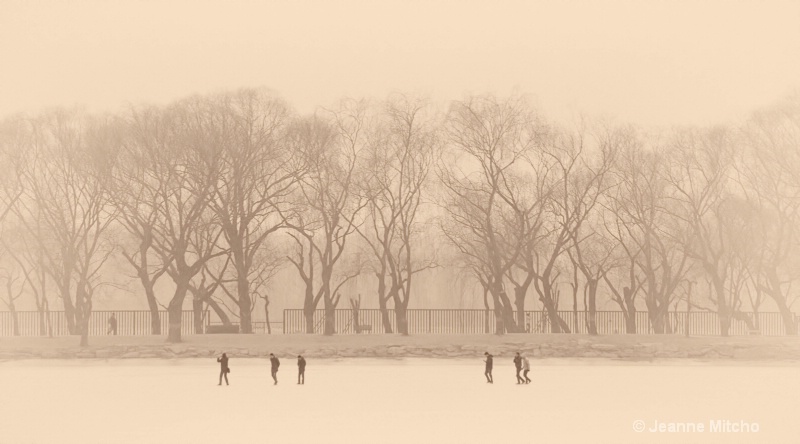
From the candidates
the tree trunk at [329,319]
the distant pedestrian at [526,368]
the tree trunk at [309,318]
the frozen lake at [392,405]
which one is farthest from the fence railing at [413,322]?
the distant pedestrian at [526,368]

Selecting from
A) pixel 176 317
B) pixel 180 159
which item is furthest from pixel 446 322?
pixel 180 159

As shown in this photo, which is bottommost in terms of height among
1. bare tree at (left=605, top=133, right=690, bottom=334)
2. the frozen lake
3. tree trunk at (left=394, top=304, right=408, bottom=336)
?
the frozen lake

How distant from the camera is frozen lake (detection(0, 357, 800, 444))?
24483 mm

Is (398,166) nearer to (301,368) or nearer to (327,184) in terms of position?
(327,184)

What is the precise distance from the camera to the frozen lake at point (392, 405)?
24.5 m

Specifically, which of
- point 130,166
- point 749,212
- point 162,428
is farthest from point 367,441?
point 749,212

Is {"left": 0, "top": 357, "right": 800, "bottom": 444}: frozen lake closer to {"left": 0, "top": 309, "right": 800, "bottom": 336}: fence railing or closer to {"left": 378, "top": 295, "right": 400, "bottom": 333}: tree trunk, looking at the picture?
{"left": 378, "top": 295, "right": 400, "bottom": 333}: tree trunk

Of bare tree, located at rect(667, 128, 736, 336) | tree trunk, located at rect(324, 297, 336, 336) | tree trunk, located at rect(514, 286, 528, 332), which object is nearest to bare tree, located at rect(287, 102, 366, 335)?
tree trunk, located at rect(324, 297, 336, 336)

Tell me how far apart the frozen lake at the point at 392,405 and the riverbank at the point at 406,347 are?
4296 millimetres

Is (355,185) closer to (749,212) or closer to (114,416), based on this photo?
(749,212)

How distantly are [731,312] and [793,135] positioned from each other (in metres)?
11.1

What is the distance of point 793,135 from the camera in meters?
51.1

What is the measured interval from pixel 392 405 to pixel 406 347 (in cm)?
1842

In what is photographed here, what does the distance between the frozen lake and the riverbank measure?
4.30 metres
